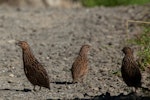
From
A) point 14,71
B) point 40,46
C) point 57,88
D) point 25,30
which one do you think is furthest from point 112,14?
point 57,88

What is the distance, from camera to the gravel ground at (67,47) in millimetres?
12062

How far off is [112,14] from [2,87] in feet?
41.5

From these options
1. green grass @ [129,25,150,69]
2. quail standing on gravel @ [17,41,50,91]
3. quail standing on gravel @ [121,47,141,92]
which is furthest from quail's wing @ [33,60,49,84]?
green grass @ [129,25,150,69]

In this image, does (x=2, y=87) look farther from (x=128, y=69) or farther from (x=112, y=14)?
(x=112, y=14)

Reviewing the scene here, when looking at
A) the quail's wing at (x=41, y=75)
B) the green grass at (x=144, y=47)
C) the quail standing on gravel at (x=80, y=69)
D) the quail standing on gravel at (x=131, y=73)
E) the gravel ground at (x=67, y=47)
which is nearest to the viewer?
the quail standing on gravel at (x=131, y=73)

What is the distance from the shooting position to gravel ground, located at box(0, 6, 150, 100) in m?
12.1

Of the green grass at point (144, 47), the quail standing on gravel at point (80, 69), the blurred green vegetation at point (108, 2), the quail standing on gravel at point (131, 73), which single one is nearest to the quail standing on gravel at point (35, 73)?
the quail standing on gravel at point (80, 69)

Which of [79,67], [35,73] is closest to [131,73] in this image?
[35,73]

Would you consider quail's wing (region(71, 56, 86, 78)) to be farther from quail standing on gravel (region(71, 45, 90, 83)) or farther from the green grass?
the green grass

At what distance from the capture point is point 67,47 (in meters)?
17.9

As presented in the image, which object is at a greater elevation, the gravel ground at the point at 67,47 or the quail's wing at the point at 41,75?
the quail's wing at the point at 41,75

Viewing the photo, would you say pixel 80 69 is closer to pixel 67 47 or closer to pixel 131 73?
pixel 131 73

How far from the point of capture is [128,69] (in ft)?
38.2

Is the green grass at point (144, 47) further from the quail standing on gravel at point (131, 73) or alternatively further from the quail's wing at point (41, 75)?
the quail's wing at point (41, 75)
